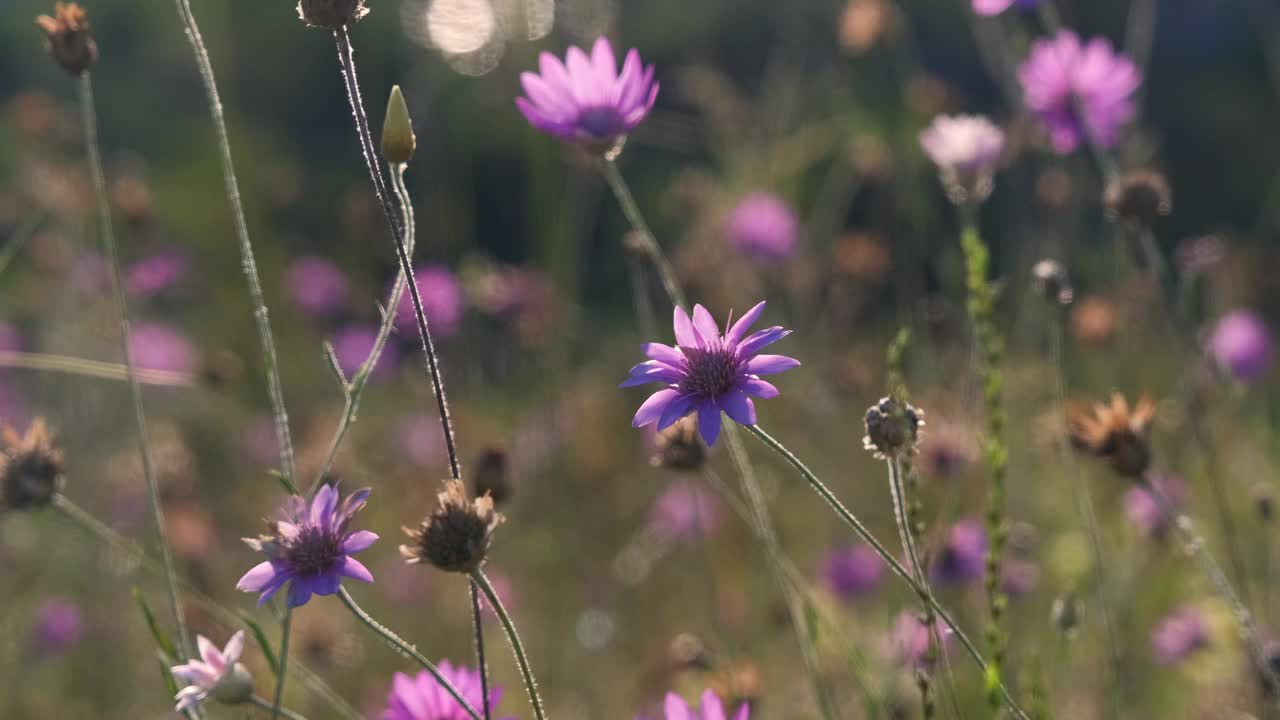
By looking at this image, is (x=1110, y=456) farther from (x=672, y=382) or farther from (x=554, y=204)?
(x=554, y=204)

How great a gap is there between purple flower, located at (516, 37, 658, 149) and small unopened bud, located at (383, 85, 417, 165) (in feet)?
1.25

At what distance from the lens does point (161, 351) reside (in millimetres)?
3926

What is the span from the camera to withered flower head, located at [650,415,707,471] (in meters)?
1.47

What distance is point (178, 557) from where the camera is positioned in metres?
2.60

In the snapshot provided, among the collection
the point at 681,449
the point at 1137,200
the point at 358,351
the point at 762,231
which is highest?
the point at 358,351

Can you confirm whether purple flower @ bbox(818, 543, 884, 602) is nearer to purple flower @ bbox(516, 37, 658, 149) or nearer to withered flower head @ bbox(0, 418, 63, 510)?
purple flower @ bbox(516, 37, 658, 149)

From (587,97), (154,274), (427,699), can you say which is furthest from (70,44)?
(154,274)

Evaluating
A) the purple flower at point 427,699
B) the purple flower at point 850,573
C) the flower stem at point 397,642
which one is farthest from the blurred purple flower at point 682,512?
the flower stem at point 397,642

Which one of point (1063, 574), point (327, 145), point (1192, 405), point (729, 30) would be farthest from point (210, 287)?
point (1192, 405)

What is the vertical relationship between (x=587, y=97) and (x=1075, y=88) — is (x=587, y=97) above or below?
below

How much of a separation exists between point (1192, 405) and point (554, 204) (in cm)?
136

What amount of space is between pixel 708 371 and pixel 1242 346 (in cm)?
234

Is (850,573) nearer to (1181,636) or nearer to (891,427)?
(1181,636)

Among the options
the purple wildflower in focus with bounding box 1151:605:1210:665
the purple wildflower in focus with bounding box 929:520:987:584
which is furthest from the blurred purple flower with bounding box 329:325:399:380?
the purple wildflower in focus with bounding box 1151:605:1210:665
